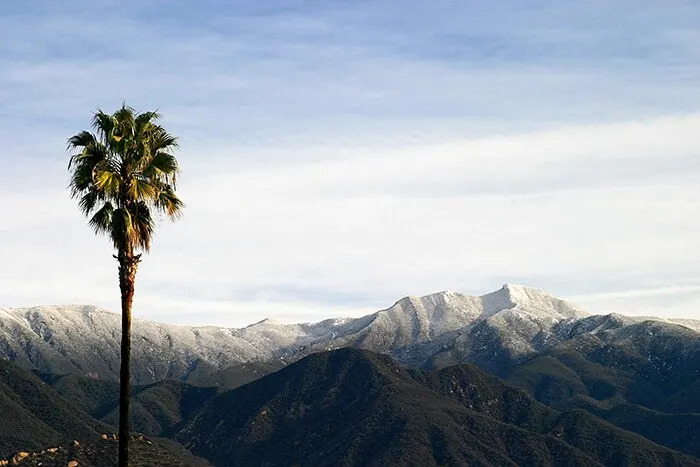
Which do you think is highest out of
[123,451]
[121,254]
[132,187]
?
[132,187]

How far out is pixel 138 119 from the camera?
47656mm

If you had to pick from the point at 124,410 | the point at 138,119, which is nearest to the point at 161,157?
the point at 138,119

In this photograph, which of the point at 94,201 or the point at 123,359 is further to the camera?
the point at 94,201

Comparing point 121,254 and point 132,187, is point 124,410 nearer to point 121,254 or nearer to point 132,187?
point 121,254

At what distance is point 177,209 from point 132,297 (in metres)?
4.80

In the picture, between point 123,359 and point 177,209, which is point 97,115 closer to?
point 177,209

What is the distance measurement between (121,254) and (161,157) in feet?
15.2

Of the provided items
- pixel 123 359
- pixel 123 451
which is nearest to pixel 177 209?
pixel 123 359

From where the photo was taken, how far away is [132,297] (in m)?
45.6

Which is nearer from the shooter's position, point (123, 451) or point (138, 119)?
point (123, 451)

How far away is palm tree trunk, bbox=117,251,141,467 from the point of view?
43.8 meters

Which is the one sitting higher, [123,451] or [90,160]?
[90,160]

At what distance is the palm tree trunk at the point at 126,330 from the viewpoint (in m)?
43.8

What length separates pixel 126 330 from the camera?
45188 mm
